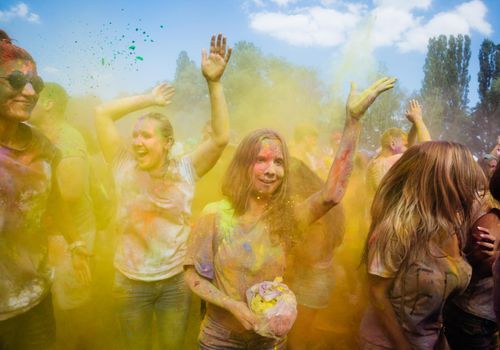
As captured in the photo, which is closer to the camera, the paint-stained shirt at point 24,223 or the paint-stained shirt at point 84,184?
the paint-stained shirt at point 24,223

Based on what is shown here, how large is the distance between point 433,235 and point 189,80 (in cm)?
561

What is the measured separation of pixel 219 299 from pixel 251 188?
59 centimetres

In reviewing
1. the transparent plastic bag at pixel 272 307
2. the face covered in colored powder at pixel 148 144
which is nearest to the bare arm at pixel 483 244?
the transparent plastic bag at pixel 272 307

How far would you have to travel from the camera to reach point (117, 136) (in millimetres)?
2678

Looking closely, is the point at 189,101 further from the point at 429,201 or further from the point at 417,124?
the point at 429,201

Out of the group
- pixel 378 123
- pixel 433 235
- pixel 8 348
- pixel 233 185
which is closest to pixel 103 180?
pixel 8 348

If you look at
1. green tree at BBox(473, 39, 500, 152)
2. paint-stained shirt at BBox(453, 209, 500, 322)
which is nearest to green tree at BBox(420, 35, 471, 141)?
green tree at BBox(473, 39, 500, 152)

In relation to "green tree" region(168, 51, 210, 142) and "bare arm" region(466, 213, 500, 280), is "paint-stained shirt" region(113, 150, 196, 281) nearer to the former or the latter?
"bare arm" region(466, 213, 500, 280)

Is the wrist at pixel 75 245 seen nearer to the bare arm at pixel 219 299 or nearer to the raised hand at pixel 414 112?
the bare arm at pixel 219 299

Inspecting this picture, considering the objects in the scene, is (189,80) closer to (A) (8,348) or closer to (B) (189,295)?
(B) (189,295)

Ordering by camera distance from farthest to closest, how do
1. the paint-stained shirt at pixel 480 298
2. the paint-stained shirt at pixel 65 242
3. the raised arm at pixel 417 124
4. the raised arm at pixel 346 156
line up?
the raised arm at pixel 417 124, the paint-stained shirt at pixel 65 242, the paint-stained shirt at pixel 480 298, the raised arm at pixel 346 156

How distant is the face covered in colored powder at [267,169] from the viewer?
1.94 meters

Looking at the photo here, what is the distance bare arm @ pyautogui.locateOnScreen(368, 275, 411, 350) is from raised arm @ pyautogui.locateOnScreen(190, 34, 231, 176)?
1.38 meters

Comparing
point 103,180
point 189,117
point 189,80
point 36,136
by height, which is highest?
point 189,80
